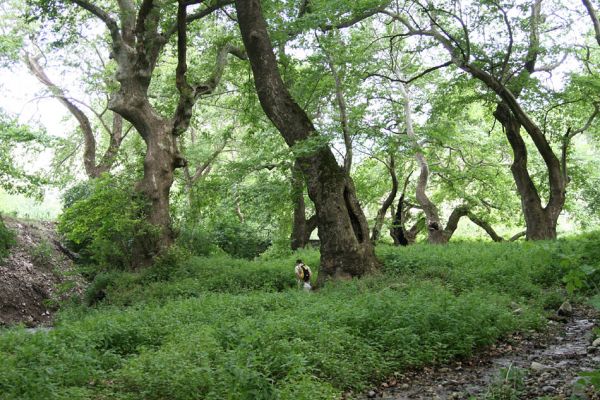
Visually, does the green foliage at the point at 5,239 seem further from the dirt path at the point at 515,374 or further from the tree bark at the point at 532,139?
the dirt path at the point at 515,374

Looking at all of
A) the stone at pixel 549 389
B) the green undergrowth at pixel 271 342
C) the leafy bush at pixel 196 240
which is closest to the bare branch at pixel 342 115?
the green undergrowth at pixel 271 342

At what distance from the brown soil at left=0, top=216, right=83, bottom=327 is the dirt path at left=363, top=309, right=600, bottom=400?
40.0 ft

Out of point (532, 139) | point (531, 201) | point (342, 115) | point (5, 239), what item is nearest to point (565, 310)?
point (342, 115)

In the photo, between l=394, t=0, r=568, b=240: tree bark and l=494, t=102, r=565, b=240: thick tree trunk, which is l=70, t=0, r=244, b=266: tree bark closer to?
l=394, t=0, r=568, b=240: tree bark

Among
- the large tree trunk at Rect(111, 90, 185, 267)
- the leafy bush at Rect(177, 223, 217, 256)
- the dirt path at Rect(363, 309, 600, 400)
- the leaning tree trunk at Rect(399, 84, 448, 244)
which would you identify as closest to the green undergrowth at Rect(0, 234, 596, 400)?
the dirt path at Rect(363, 309, 600, 400)

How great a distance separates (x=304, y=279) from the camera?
13922mm

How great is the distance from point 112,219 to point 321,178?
6.40 meters

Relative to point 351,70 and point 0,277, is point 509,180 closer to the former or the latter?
point 351,70

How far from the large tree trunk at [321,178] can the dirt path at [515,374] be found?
5.66 metres

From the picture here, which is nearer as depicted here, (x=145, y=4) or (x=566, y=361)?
(x=566, y=361)

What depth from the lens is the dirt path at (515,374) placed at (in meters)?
5.93

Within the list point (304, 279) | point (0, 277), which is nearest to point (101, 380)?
point (304, 279)

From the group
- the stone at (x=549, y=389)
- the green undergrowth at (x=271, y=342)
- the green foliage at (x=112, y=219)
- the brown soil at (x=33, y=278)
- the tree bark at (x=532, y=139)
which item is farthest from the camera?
the tree bark at (x=532, y=139)

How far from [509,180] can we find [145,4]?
62.1ft
